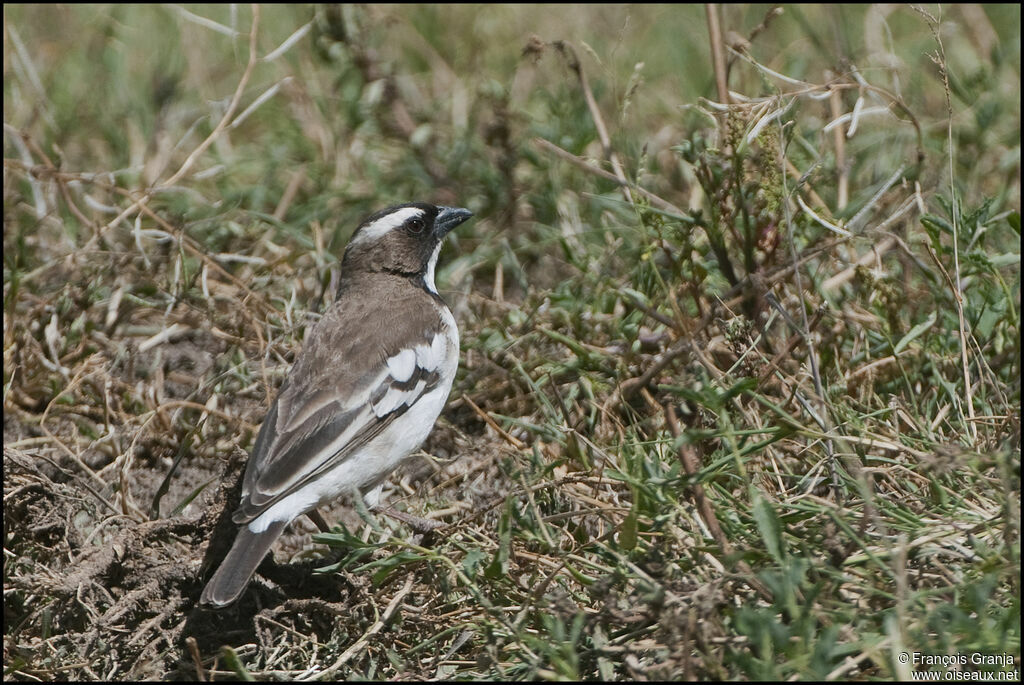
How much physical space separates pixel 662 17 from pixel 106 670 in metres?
6.99

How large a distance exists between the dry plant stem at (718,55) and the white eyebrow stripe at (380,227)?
176 cm

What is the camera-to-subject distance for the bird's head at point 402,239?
5.89 meters

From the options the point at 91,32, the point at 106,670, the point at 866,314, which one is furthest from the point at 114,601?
the point at 91,32

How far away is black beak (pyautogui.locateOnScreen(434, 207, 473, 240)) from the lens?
19.8ft

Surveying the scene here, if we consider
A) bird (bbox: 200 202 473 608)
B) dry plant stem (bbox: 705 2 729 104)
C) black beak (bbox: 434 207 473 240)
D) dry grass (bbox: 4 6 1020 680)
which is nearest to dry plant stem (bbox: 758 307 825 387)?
dry grass (bbox: 4 6 1020 680)

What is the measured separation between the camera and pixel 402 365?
5172 mm

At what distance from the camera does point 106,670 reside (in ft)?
13.6

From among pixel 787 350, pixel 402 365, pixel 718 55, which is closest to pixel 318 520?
pixel 402 365

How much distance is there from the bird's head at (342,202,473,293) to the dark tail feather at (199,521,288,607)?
1.90m

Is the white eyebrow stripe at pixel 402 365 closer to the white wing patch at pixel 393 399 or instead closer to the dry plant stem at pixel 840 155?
the white wing patch at pixel 393 399

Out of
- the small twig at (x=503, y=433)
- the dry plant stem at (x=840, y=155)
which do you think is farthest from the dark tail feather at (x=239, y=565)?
the dry plant stem at (x=840, y=155)

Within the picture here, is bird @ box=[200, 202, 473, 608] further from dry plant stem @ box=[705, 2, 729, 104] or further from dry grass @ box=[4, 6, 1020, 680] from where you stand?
dry plant stem @ box=[705, 2, 729, 104]

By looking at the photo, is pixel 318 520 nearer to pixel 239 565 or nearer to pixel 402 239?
pixel 239 565

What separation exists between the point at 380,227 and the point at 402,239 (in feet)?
0.44
